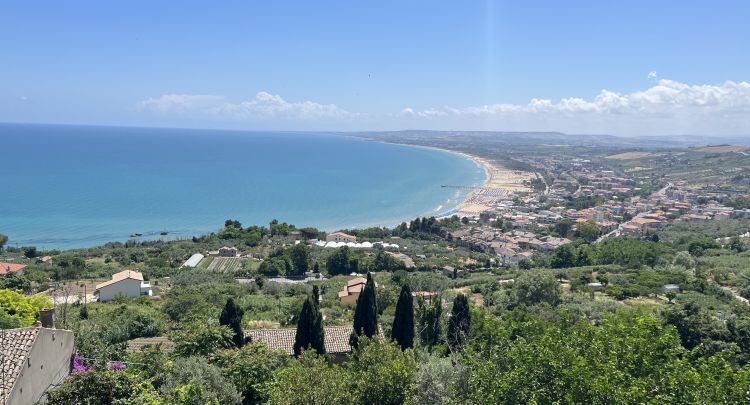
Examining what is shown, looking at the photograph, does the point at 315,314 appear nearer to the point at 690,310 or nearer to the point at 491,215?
the point at 690,310

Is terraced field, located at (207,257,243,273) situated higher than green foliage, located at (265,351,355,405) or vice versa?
green foliage, located at (265,351,355,405)

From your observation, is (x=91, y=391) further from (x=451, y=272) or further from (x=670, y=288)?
(x=451, y=272)

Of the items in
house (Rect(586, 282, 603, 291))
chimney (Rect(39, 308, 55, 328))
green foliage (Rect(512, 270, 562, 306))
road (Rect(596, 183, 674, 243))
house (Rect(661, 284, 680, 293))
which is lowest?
road (Rect(596, 183, 674, 243))

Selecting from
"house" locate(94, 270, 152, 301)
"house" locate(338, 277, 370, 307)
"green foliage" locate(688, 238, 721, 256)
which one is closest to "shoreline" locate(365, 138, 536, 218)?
"green foliage" locate(688, 238, 721, 256)

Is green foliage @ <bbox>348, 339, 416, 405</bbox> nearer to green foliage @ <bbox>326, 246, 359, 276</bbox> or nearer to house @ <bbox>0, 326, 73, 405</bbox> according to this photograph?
house @ <bbox>0, 326, 73, 405</bbox>

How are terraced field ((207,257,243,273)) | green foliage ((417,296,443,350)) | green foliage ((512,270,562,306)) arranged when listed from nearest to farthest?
1. green foliage ((417,296,443,350))
2. green foliage ((512,270,562,306))
3. terraced field ((207,257,243,273))

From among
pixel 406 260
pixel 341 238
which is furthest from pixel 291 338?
pixel 341 238
